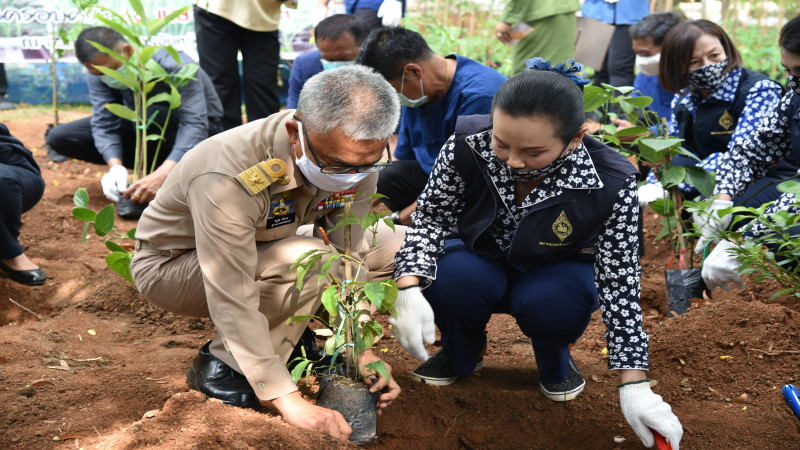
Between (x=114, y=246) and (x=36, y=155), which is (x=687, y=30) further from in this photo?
(x=36, y=155)

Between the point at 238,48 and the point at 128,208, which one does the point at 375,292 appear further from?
the point at 238,48

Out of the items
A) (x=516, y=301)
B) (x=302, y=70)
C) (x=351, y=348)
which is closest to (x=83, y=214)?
(x=351, y=348)

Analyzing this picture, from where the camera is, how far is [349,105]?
1.76m

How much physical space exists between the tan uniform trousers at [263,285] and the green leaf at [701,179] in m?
1.35

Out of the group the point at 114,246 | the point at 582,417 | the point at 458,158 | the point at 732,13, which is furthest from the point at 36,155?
the point at 732,13

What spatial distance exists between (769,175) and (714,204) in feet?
1.88

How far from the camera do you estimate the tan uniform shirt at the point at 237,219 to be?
69.9 inches

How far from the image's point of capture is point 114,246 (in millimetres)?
2357

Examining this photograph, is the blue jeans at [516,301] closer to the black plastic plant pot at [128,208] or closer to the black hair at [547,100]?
the black hair at [547,100]

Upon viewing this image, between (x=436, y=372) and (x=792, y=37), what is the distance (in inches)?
63.8

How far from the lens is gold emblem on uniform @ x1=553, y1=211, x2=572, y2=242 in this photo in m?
2.00

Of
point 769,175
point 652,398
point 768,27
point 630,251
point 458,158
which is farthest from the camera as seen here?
point 768,27

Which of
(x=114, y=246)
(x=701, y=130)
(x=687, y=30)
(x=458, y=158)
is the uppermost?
(x=687, y=30)

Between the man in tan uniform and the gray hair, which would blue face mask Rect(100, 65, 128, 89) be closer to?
the man in tan uniform
